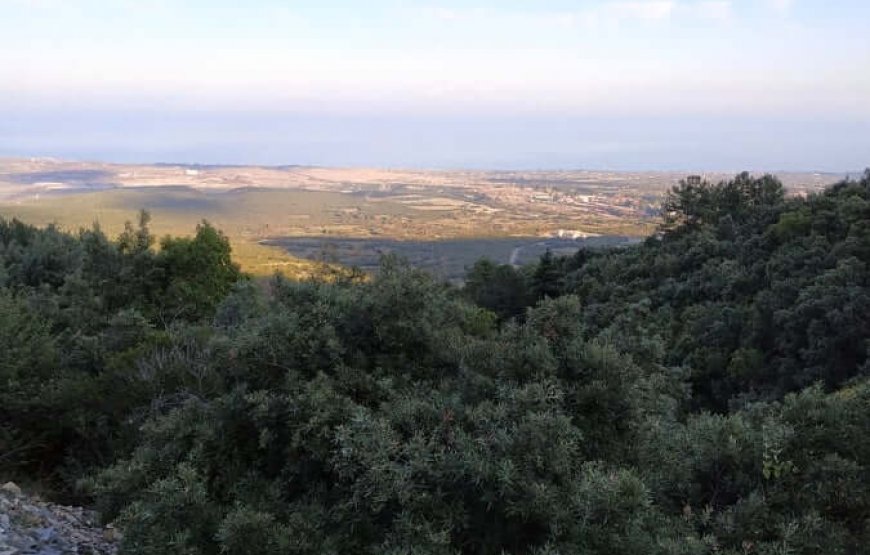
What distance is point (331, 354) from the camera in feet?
15.6

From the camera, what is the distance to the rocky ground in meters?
5.30

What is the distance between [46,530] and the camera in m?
5.74

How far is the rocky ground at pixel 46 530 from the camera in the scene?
5.30m

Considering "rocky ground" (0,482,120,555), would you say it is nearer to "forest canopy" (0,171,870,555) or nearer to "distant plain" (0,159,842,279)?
"forest canopy" (0,171,870,555)

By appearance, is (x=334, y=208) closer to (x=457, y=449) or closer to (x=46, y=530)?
(x=46, y=530)

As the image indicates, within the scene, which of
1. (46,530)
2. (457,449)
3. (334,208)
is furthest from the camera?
(334,208)

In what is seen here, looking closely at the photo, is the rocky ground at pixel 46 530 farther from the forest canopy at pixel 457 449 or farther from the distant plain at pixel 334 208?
the distant plain at pixel 334 208

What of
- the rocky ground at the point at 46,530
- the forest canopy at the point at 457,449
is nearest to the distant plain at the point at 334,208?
the rocky ground at the point at 46,530

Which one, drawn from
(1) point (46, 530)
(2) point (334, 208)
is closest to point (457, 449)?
(1) point (46, 530)

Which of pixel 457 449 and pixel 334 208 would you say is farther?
pixel 334 208

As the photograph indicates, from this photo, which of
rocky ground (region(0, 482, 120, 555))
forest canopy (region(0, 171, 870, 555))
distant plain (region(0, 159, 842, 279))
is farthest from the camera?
distant plain (region(0, 159, 842, 279))

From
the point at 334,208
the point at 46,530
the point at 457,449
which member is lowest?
the point at 46,530

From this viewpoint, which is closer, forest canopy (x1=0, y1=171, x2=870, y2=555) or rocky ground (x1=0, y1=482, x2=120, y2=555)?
forest canopy (x1=0, y1=171, x2=870, y2=555)

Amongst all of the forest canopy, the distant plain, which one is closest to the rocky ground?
the forest canopy
